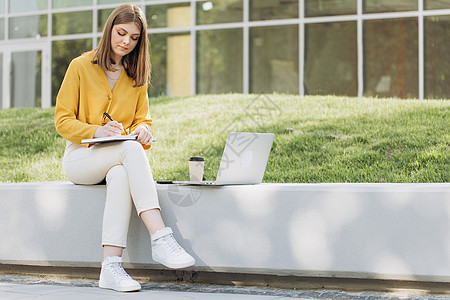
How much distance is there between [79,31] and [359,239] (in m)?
13.8

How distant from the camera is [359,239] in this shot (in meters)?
3.72

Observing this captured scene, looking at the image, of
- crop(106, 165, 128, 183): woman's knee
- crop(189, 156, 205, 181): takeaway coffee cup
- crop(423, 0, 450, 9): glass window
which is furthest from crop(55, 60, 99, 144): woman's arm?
crop(423, 0, 450, 9): glass window

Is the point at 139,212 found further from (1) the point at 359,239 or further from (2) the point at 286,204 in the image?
(1) the point at 359,239

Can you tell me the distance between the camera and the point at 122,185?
3959 millimetres

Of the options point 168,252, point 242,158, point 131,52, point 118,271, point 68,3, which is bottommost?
point 118,271

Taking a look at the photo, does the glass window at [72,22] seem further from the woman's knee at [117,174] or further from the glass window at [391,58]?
the woman's knee at [117,174]

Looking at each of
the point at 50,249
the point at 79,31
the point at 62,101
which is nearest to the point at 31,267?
the point at 50,249

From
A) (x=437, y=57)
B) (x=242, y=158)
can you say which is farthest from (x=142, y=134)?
(x=437, y=57)

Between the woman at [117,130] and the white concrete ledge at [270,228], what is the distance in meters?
0.21

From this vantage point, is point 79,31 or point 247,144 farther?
point 79,31

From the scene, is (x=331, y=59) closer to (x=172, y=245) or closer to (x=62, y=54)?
(x=62, y=54)

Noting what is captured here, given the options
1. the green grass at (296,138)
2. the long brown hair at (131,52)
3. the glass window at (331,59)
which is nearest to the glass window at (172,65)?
the glass window at (331,59)

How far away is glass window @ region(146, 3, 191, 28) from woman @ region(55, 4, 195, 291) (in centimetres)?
Result: 1119

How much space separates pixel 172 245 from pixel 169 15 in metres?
12.3
